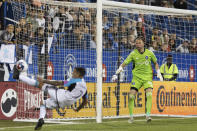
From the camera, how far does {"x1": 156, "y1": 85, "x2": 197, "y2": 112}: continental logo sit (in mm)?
18042

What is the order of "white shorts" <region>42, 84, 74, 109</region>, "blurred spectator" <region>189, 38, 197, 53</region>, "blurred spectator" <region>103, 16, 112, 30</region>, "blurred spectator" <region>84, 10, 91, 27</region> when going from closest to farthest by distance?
"white shorts" <region>42, 84, 74, 109</region>
"blurred spectator" <region>84, 10, 91, 27</region>
"blurred spectator" <region>103, 16, 112, 30</region>
"blurred spectator" <region>189, 38, 197, 53</region>

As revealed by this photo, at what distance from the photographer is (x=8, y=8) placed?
16297mm

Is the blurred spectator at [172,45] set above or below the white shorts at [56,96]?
above

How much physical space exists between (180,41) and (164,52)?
191 centimetres

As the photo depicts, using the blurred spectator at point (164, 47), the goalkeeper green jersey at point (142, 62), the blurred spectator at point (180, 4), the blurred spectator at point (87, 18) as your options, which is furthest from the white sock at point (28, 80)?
the blurred spectator at point (180, 4)

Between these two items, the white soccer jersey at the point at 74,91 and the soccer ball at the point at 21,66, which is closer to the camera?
the soccer ball at the point at 21,66

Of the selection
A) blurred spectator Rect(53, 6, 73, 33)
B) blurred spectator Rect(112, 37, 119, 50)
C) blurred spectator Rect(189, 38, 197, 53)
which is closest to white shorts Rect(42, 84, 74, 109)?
blurred spectator Rect(53, 6, 73, 33)

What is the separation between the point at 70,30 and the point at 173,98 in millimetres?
4858

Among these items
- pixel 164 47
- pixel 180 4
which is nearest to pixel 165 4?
pixel 180 4

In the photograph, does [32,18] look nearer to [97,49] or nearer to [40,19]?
[40,19]

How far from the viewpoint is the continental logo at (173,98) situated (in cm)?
1804

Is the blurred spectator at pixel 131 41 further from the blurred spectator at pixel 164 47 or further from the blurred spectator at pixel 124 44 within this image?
the blurred spectator at pixel 164 47

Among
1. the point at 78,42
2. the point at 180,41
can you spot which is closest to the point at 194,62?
the point at 180,41

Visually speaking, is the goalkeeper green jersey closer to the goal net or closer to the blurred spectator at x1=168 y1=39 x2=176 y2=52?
the goal net
